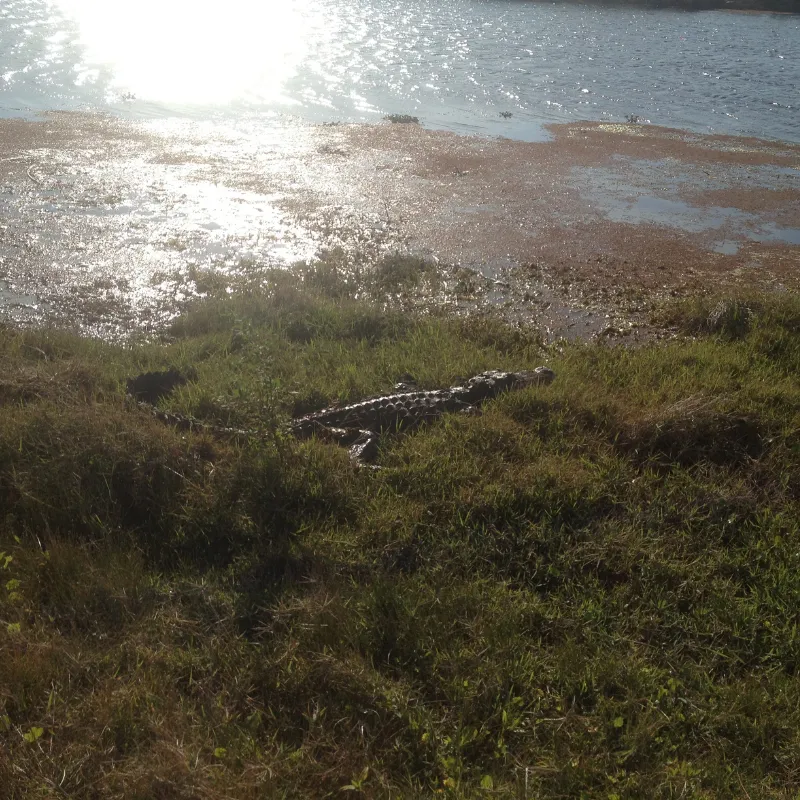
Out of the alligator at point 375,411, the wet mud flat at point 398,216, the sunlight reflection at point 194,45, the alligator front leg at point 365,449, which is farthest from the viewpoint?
the sunlight reflection at point 194,45

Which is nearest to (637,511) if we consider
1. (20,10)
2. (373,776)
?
(373,776)

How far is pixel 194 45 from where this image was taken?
1945cm

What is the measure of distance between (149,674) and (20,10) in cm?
2590

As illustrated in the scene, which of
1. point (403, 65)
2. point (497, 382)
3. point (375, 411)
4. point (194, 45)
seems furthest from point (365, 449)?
point (194, 45)

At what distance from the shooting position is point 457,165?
10188 mm

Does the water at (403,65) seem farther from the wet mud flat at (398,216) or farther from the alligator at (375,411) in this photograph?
the alligator at (375,411)

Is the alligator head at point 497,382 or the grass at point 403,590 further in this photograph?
the alligator head at point 497,382

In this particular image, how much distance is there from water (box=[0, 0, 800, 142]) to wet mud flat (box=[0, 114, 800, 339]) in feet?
6.80

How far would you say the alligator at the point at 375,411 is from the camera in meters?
4.07

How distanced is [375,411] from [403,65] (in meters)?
16.1

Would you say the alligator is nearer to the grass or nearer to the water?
the grass

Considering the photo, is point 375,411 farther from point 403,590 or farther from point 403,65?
point 403,65

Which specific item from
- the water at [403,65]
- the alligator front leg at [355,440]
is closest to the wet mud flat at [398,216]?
the water at [403,65]

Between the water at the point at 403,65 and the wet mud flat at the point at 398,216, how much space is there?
207 centimetres
